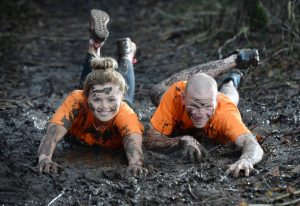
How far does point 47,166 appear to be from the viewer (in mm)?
5223

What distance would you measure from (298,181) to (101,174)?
5.21ft

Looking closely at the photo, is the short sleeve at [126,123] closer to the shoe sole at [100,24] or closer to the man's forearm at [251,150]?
the man's forearm at [251,150]

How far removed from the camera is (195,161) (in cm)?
545

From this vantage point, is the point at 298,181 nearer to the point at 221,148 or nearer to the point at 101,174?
the point at 221,148

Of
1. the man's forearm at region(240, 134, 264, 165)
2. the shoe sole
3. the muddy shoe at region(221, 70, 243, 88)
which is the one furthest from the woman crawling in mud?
the muddy shoe at region(221, 70, 243, 88)

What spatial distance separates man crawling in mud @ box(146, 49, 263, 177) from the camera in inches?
213

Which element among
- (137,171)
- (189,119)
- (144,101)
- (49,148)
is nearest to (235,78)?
(144,101)

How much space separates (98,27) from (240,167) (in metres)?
2.41

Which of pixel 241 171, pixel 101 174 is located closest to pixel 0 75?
pixel 101 174

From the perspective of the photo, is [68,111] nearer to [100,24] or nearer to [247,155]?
[100,24]

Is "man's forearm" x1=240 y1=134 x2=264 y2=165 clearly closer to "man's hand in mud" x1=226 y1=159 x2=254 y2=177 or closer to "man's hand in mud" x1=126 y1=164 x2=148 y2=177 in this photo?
"man's hand in mud" x1=226 y1=159 x2=254 y2=177

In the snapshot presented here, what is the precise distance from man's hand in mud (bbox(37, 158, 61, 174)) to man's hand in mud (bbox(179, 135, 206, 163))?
1.09 meters

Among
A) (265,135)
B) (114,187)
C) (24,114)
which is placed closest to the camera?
(114,187)

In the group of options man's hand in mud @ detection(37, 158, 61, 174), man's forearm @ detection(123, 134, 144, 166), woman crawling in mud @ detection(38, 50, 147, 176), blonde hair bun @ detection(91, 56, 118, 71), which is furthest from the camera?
blonde hair bun @ detection(91, 56, 118, 71)
